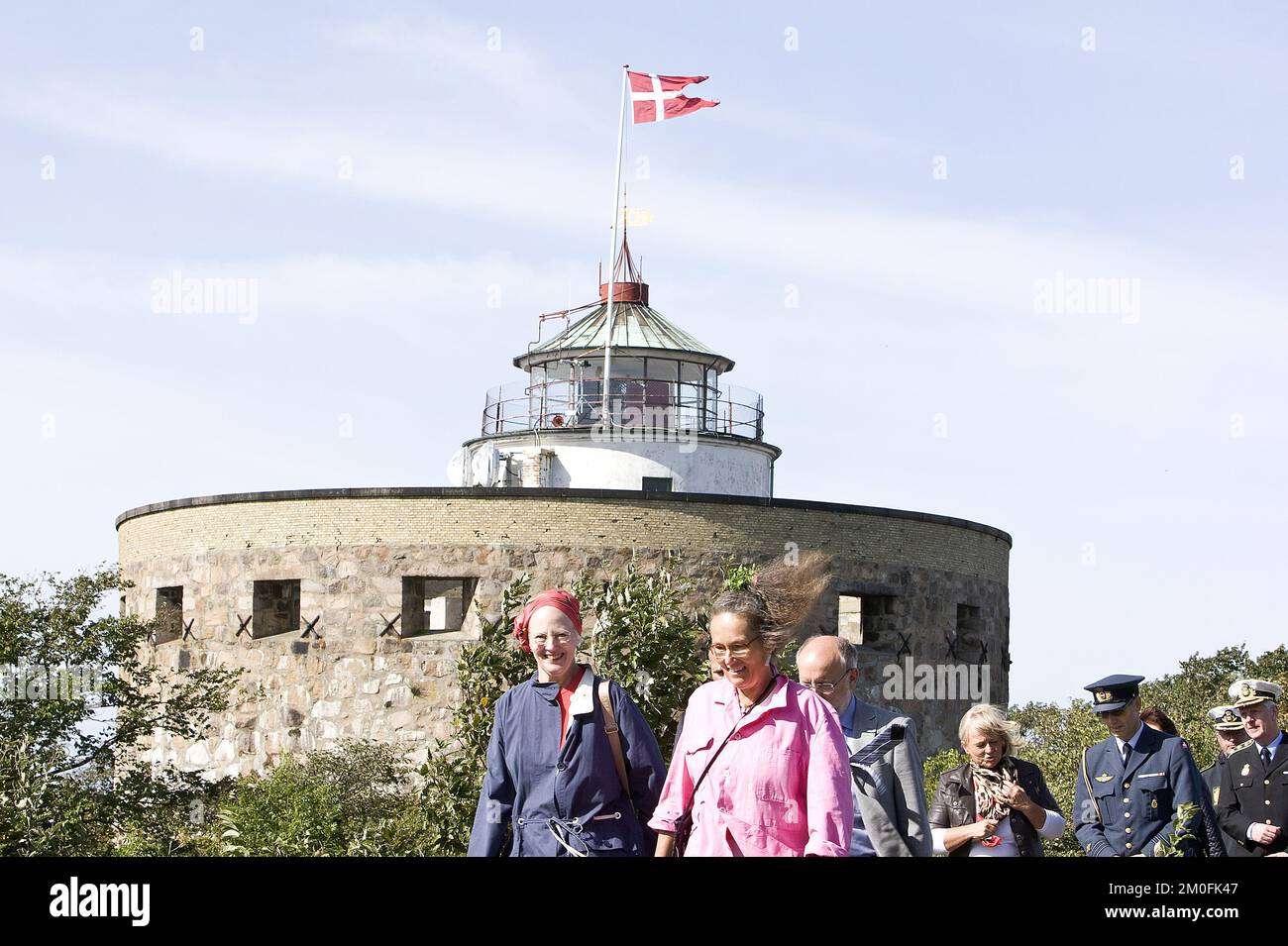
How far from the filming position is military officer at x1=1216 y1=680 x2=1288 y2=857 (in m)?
9.00

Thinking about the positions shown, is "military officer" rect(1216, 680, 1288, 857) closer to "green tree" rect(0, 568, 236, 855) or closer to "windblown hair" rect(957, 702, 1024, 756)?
"windblown hair" rect(957, 702, 1024, 756)

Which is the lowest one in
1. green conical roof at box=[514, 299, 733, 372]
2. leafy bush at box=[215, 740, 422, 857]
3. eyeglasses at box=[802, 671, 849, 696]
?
leafy bush at box=[215, 740, 422, 857]

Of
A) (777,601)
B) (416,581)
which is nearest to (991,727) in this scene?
(777,601)

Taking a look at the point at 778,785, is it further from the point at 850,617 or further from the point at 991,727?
the point at 850,617

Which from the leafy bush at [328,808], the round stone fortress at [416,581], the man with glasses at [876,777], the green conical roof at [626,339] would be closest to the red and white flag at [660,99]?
the green conical roof at [626,339]

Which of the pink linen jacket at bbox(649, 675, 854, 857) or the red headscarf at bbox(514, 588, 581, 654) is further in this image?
the red headscarf at bbox(514, 588, 581, 654)

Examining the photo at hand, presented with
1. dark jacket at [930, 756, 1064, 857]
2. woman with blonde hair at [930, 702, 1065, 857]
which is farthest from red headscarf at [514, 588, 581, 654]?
dark jacket at [930, 756, 1064, 857]

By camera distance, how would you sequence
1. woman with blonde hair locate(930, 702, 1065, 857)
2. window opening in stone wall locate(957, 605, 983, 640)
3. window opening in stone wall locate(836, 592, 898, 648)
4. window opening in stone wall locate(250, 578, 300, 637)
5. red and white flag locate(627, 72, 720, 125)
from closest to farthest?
woman with blonde hair locate(930, 702, 1065, 857)
window opening in stone wall locate(250, 578, 300, 637)
window opening in stone wall locate(836, 592, 898, 648)
window opening in stone wall locate(957, 605, 983, 640)
red and white flag locate(627, 72, 720, 125)

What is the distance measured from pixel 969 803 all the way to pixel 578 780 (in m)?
2.16

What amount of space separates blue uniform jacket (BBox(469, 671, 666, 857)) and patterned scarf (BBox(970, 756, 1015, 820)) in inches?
71.1

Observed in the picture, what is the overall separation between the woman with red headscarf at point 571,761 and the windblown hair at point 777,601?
2.06ft

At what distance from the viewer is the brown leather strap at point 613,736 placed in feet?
22.3
